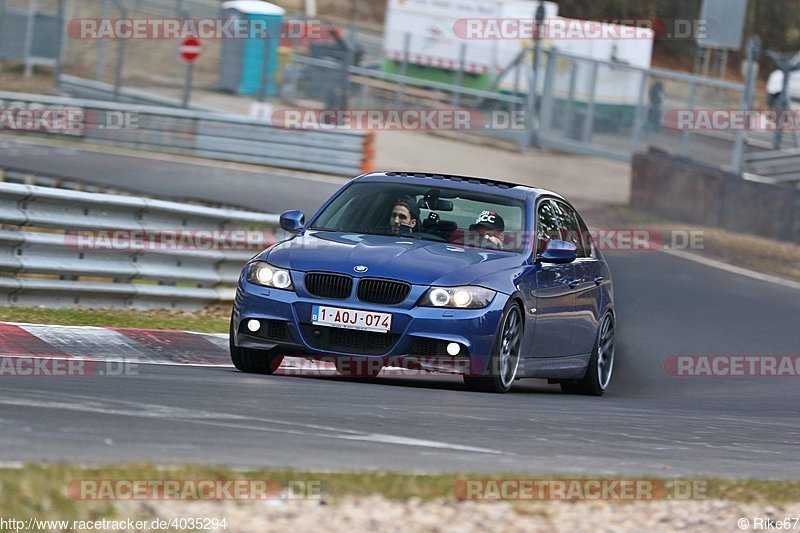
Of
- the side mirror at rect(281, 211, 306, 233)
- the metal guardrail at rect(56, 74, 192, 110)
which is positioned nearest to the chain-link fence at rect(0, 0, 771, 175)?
the metal guardrail at rect(56, 74, 192, 110)

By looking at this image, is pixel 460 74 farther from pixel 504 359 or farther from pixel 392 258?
pixel 392 258

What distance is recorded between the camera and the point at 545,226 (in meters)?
10.5

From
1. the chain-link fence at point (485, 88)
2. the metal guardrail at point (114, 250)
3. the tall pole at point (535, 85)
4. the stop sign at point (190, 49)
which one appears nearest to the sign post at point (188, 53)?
the stop sign at point (190, 49)

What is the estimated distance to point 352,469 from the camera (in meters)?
5.62

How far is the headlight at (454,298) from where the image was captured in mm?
8898

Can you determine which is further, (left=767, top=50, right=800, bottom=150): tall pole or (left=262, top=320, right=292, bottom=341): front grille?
(left=767, top=50, right=800, bottom=150): tall pole

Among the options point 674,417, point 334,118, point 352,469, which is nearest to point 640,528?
point 352,469

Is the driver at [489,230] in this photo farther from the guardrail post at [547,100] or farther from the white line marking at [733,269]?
the guardrail post at [547,100]

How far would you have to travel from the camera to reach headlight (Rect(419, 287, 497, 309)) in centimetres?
890

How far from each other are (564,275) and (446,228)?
1001 mm

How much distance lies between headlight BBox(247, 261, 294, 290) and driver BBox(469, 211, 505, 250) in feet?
4.77

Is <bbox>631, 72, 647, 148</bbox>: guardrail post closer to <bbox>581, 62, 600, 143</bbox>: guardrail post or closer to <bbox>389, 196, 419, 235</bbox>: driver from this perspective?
<bbox>581, 62, 600, 143</bbox>: guardrail post

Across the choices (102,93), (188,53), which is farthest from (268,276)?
(102,93)

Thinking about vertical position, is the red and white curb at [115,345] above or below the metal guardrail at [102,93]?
below
